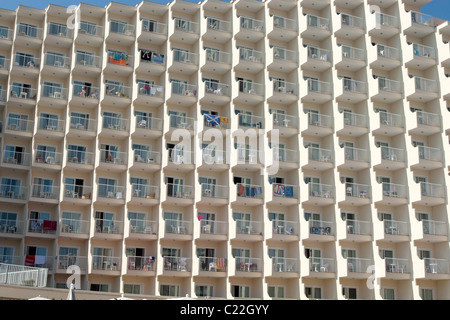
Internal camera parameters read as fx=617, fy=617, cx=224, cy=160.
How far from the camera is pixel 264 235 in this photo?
5125 cm

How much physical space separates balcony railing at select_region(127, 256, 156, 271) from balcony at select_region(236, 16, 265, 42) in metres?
21.8

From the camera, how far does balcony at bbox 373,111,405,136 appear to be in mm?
54812

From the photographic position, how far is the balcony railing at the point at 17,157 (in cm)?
4988

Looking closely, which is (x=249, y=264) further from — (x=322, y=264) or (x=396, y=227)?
(x=396, y=227)

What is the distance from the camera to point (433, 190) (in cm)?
5412

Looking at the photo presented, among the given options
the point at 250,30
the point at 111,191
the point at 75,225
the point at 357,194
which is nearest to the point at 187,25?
the point at 250,30

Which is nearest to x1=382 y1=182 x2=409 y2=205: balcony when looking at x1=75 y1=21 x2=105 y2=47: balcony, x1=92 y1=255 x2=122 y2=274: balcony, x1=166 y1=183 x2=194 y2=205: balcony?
x1=166 y1=183 x2=194 y2=205: balcony

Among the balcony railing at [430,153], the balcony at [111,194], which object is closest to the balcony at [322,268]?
the balcony railing at [430,153]

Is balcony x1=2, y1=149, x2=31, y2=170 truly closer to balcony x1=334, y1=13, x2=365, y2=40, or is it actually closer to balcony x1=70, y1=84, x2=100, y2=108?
balcony x1=70, y1=84, x2=100, y2=108

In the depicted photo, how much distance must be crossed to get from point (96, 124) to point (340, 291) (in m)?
24.7

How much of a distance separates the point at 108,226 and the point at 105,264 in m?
3.14
